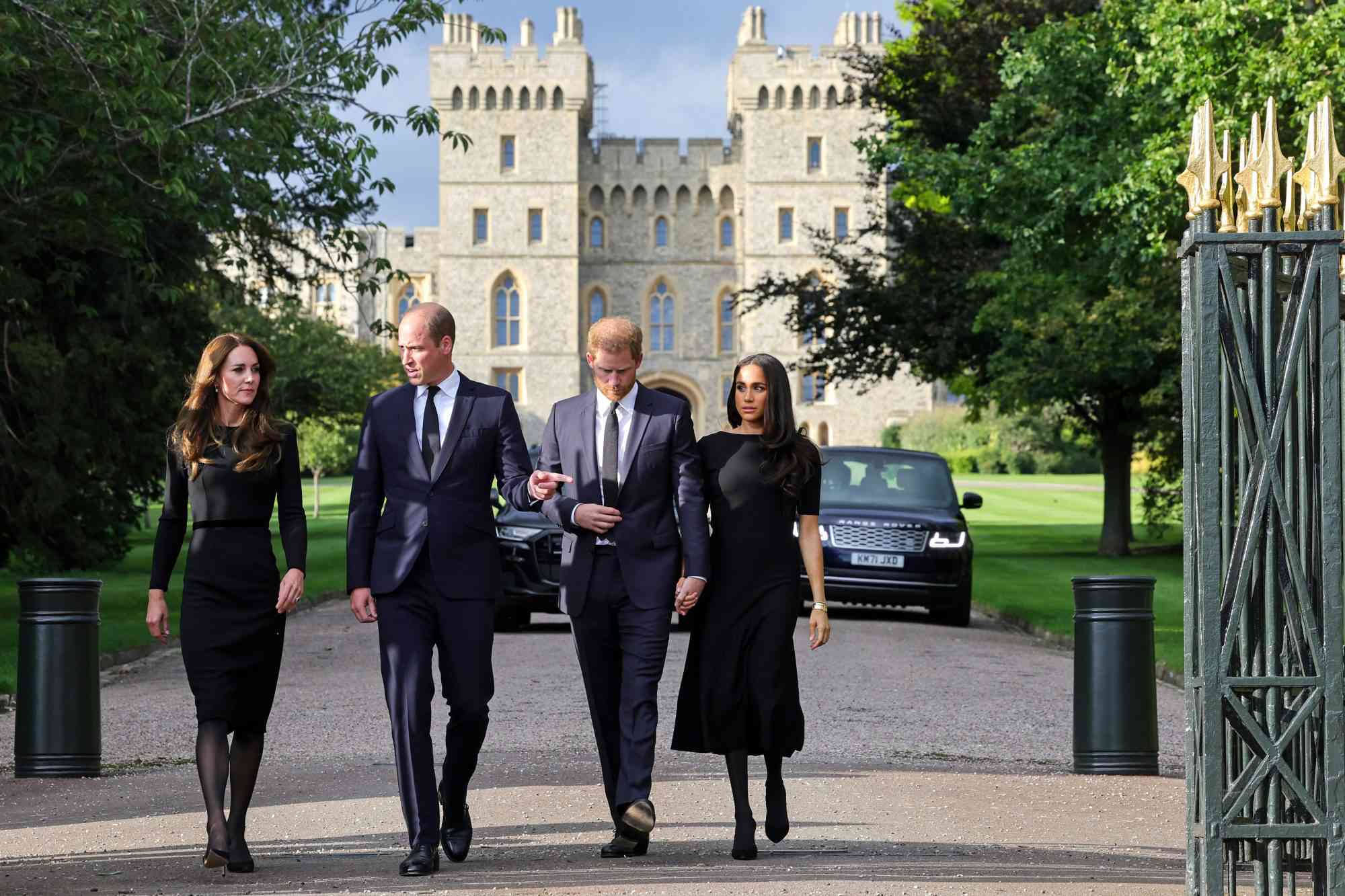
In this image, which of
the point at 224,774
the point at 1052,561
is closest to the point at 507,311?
the point at 1052,561

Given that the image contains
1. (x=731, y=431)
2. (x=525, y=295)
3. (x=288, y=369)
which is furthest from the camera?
(x=525, y=295)

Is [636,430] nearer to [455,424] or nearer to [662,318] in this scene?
[455,424]

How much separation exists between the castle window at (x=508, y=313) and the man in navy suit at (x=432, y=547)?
70491mm

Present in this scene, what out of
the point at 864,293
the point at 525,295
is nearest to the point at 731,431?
the point at 864,293

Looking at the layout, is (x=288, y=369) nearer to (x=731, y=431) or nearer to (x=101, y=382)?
(x=101, y=382)

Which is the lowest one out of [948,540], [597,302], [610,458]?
[948,540]

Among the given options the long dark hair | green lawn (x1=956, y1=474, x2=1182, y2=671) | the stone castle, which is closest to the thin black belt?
the long dark hair

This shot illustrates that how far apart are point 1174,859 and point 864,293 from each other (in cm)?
2630

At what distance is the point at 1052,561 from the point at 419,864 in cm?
2363

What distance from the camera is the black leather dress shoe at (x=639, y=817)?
19.7 feet

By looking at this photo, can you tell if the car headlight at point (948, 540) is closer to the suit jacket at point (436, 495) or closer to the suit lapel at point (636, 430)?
the suit lapel at point (636, 430)

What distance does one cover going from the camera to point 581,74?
76.6 metres

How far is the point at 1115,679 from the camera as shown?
8828 millimetres

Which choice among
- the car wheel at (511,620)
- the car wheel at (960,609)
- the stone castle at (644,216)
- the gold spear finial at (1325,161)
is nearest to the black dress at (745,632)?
the gold spear finial at (1325,161)
